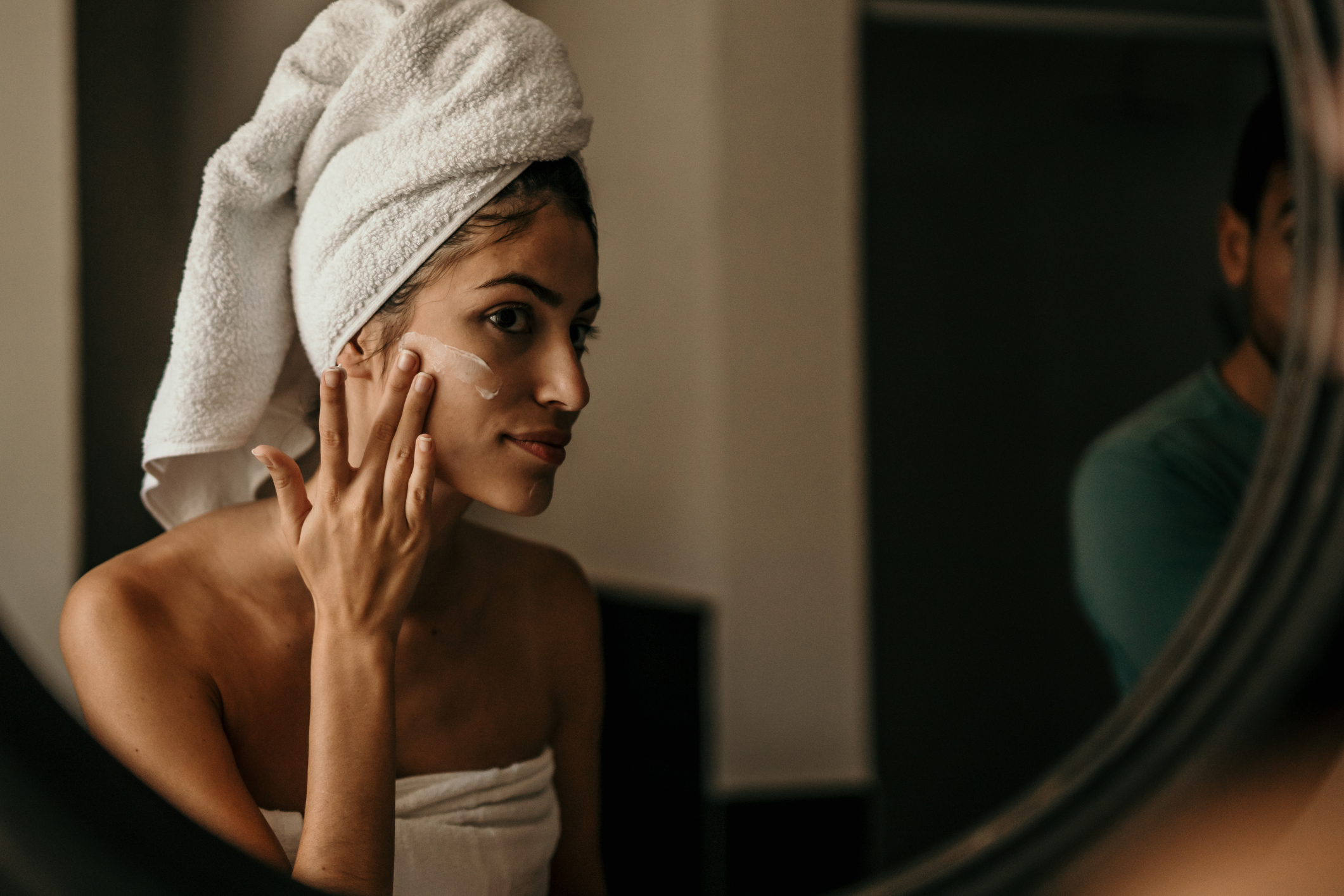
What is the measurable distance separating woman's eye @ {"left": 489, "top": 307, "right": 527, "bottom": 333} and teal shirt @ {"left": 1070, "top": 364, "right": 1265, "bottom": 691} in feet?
0.96

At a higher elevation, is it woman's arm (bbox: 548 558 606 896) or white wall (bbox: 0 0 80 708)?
white wall (bbox: 0 0 80 708)

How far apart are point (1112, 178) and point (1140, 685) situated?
259mm

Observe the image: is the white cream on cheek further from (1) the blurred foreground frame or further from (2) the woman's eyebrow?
(1) the blurred foreground frame

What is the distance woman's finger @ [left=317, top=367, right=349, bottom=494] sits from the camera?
409 mm

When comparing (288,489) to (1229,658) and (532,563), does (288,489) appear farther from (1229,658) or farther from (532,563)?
(1229,658)

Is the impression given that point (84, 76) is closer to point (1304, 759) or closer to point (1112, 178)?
point (1112, 178)

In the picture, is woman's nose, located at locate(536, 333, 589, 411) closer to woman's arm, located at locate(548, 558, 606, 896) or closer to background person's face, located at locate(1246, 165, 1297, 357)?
woman's arm, located at locate(548, 558, 606, 896)

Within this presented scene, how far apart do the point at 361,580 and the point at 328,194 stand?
0.58 feet

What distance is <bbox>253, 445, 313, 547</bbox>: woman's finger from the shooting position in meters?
0.41

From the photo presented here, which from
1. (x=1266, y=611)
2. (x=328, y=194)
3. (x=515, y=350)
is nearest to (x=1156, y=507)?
(x=1266, y=611)

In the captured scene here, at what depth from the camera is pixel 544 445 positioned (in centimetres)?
43

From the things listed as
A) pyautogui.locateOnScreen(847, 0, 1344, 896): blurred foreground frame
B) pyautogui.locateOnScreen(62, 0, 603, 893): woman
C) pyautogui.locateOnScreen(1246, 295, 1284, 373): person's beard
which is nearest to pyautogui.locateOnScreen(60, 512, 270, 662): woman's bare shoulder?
pyautogui.locateOnScreen(62, 0, 603, 893): woman

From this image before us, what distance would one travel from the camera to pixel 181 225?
0.42 m

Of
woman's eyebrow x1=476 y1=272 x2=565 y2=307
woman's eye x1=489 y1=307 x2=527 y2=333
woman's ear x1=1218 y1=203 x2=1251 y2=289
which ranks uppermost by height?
woman's ear x1=1218 y1=203 x2=1251 y2=289
